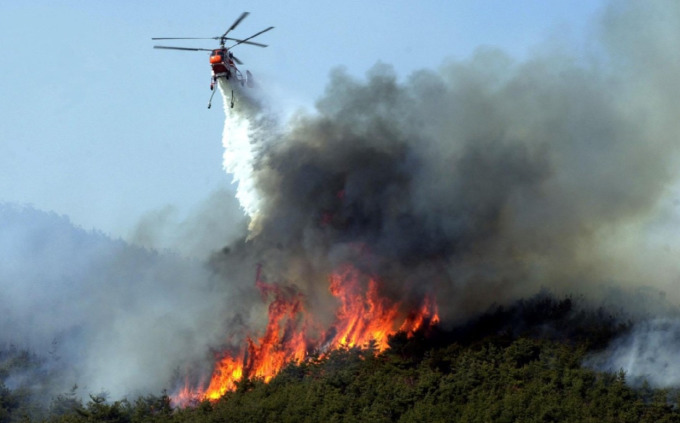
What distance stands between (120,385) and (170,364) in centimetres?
447

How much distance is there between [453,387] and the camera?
76.6 m

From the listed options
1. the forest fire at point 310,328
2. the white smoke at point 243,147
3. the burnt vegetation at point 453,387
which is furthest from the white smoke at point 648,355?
the white smoke at point 243,147

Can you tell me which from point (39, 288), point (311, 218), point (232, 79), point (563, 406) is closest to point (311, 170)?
point (311, 218)

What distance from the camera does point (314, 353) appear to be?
86250 mm

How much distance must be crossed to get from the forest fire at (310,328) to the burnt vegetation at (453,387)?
2645mm

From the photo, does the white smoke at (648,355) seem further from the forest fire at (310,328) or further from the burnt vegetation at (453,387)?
the forest fire at (310,328)

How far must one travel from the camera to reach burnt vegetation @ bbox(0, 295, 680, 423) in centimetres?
7150

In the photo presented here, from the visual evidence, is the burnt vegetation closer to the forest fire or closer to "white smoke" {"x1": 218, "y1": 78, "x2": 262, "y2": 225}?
the forest fire

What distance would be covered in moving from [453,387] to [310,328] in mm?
16775

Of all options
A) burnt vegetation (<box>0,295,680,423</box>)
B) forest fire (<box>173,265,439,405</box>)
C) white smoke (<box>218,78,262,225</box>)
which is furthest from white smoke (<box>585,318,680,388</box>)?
white smoke (<box>218,78,262,225</box>)

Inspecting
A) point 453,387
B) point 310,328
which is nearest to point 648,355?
point 453,387

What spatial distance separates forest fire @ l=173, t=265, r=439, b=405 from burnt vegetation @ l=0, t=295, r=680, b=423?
264cm

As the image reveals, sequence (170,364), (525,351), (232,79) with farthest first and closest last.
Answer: (170,364) < (232,79) < (525,351)

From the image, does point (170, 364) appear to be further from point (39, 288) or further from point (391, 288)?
point (39, 288)
